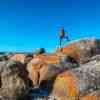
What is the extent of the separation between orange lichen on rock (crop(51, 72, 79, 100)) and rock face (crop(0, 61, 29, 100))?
1934mm

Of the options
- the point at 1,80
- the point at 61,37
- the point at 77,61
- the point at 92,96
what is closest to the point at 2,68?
the point at 1,80

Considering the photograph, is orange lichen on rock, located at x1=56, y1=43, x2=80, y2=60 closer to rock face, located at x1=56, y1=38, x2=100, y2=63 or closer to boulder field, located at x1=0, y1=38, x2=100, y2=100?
rock face, located at x1=56, y1=38, x2=100, y2=63

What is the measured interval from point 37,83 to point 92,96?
5.82 meters

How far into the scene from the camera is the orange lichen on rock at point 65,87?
56.1 feet

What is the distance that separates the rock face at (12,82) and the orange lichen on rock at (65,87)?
6.34 ft

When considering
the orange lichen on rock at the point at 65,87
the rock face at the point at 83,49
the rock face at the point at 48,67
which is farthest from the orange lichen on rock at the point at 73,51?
the orange lichen on rock at the point at 65,87

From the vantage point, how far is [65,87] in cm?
1761

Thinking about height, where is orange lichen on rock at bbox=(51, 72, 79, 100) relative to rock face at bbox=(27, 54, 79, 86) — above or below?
below

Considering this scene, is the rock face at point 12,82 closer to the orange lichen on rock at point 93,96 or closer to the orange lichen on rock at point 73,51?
the orange lichen on rock at point 93,96

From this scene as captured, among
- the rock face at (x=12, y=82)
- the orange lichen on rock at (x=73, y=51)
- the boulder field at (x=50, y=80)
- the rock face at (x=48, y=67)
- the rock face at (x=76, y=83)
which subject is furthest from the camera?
the orange lichen on rock at (x=73, y=51)

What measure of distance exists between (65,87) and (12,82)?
3380mm

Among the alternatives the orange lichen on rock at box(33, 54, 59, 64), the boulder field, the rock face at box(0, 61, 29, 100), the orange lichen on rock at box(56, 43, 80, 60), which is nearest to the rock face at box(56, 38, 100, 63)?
the orange lichen on rock at box(56, 43, 80, 60)

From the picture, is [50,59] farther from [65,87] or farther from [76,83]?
[76,83]

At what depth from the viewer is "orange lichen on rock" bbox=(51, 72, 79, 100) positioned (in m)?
17.1
